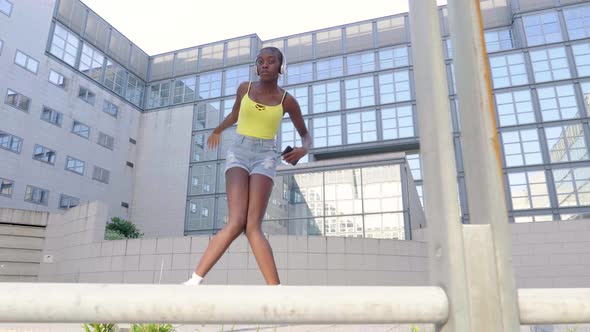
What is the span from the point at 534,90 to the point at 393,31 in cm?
1135

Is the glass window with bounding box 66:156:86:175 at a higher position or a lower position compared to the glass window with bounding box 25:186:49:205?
higher

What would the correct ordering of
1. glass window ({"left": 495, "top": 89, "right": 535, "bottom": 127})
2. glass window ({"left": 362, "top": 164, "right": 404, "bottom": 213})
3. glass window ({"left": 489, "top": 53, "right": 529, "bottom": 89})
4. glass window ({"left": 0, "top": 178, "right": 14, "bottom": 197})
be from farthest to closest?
glass window ({"left": 489, "top": 53, "right": 529, "bottom": 89}), glass window ({"left": 495, "top": 89, "right": 535, "bottom": 127}), glass window ({"left": 0, "top": 178, "right": 14, "bottom": 197}), glass window ({"left": 362, "top": 164, "right": 404, "bottom": 213})

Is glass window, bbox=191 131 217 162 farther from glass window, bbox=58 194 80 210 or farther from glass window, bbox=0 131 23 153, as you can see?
glass window, bbox=0 131 23 153

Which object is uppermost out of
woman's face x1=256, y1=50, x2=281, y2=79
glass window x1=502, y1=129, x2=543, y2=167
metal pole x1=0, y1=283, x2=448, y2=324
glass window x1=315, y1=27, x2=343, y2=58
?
glass window x1=315, y1=27, x2=343, y2=58

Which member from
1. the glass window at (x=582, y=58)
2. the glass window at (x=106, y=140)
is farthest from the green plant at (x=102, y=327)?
the glass window at (x=582, y=58)

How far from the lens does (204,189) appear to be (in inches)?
1284

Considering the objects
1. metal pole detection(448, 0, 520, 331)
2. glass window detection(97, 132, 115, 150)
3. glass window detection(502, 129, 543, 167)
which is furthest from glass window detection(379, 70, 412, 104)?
metal pole detection(448, 0, 520, 331)

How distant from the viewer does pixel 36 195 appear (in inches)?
1040

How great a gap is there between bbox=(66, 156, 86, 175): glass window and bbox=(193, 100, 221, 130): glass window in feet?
29.3

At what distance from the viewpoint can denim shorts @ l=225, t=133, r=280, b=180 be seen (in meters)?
2.34

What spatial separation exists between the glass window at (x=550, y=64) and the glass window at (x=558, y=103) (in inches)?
31.7

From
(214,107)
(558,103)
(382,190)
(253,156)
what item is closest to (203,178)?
(214,107)

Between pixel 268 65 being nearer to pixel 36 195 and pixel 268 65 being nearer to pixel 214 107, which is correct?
pixel 36 195

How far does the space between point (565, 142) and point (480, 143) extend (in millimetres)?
32922
